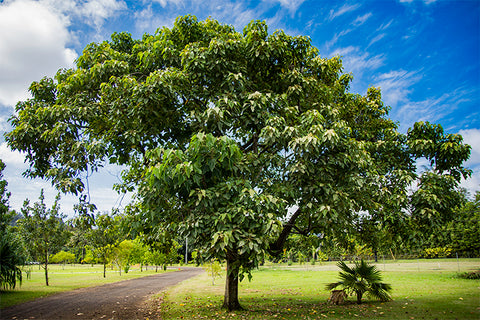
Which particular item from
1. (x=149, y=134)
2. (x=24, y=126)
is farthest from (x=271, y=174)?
(x=24, y=126)

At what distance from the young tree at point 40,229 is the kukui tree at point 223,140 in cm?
1025

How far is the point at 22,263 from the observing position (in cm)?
1264

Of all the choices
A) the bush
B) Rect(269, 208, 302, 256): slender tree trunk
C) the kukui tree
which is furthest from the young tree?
the bush

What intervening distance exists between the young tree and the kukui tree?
403 inches

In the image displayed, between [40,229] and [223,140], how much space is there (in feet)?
59.2

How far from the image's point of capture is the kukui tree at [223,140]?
660 cm

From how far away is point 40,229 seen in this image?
1855 centimetres

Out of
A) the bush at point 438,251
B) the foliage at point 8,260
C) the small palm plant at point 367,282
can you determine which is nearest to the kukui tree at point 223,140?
the small palm plant at point 367,282

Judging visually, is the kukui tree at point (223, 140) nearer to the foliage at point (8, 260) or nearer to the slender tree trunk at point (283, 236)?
the slender tree trunk at point (283, 236)

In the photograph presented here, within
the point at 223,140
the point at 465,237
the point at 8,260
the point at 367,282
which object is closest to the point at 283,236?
the point at 367,282

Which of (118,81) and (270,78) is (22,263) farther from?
(270,78)

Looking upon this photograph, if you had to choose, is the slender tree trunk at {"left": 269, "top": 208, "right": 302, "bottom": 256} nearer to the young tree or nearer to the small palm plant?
the small palm plant

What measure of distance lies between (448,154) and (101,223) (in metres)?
11.0

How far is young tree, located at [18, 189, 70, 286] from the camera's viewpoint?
59.8ft
